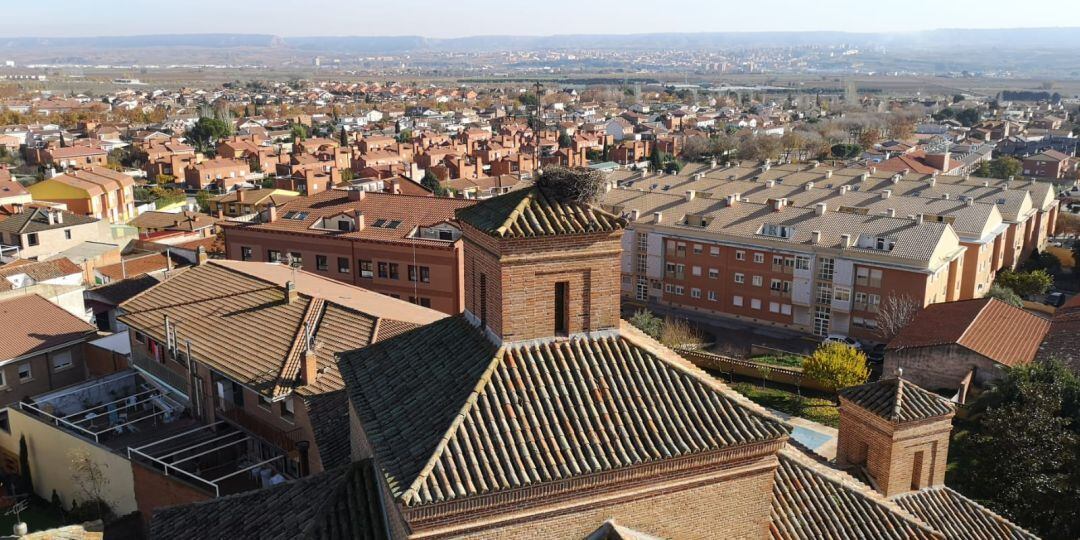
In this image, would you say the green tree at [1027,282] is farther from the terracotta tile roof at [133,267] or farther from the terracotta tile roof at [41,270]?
the terracotta tile roof at [41,270]

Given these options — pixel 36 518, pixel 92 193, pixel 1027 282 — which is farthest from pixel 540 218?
pixel 92 193

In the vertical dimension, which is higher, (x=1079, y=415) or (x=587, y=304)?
(x=587, y=304)

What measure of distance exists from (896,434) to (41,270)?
39.0 meters

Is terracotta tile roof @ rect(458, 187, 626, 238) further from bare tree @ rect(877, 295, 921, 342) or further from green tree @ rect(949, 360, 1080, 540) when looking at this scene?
bare tree @ rect(877, 295, 921, 342)

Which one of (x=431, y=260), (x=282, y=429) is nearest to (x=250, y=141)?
(x=431, y=260)

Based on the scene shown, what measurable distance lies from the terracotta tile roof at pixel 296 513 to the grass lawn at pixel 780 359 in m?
31.9

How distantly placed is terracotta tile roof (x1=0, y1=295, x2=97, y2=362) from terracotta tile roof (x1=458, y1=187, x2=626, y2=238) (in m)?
25.4

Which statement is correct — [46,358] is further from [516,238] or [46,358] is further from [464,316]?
[516,238]

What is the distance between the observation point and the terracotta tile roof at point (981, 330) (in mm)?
35406

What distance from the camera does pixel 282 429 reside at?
2314 cm

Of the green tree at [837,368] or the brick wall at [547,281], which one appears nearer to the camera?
the brick wall at [547,281]

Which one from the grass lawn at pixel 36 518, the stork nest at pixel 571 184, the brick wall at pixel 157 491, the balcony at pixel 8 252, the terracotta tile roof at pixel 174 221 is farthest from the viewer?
the terracotta tile roof at pixel 174 221

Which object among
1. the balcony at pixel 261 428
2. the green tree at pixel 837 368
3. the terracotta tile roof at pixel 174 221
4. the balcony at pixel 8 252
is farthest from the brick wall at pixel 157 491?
the terracotta tile roof at pixel 174 221

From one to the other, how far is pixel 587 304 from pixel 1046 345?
31.2 meters
